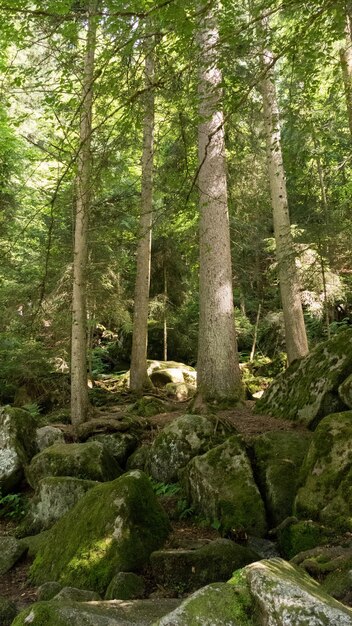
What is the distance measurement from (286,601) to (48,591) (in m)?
3.08

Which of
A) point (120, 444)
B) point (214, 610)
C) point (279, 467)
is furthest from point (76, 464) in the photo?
point (214, 610)

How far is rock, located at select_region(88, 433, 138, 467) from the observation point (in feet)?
28.1

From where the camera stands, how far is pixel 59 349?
13906mm

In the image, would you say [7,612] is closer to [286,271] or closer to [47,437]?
[47,437]

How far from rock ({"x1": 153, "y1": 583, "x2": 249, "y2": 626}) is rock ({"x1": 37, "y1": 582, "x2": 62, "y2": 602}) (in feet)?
8.63

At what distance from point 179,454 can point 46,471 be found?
220 centimetres

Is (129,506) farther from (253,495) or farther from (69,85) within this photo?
(69,85)

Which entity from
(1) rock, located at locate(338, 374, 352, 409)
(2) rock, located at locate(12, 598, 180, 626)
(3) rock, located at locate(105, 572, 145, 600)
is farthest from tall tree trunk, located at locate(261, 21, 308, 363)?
(2) rock, located at locate(12, 598, 180, 626)

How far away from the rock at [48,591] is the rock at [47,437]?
14.5ft

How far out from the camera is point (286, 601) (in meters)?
2.20

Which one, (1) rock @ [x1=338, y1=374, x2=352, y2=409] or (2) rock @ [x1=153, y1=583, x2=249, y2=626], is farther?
(1) rock @ [x1=338, y1=374, x2=352, y2=409]

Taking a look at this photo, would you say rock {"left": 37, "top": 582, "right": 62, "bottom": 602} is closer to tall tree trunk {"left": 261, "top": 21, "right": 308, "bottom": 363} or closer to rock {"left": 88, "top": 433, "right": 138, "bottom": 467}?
rock {"left": 88, "top": 433, "right": 138, "bottom": 467}

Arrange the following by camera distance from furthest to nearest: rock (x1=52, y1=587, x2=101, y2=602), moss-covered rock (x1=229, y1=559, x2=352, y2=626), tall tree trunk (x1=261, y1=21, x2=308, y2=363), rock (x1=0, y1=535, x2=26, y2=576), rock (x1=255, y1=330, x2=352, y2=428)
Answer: tall tree trunk (x1=261, y1=21, x2=308, y2=363), rock (x1=255, y1=330, x2=352, y2=428), rock (x1=0, y1=535, x2=26, y2=576), rock (x1=52, y1=587, x2=101, y2=602), moss-covered rock (x1=229, y1=559, x2=352, y2=626)

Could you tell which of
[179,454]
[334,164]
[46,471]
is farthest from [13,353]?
[334,164]
